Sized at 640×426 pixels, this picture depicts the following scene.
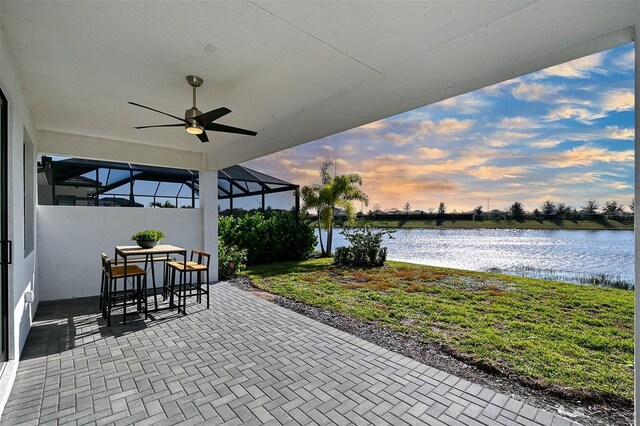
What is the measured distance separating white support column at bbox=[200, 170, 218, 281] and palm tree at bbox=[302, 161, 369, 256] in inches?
195

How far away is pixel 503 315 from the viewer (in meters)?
4.47

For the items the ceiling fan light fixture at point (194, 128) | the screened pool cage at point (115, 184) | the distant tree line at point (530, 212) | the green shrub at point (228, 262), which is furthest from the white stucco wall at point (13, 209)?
the distant tree line at point (530, 212)

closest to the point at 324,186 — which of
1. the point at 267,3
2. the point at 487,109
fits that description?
the point at 487,109

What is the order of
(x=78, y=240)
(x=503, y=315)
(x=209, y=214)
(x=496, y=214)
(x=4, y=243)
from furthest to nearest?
(x=496, y=214), (x=209, y=214), (x=78, y=240), (x=503, y=315), (x=4, y=243)

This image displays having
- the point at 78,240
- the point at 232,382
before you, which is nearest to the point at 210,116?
the point at 232,382

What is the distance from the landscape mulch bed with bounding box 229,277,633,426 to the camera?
212 centimetres

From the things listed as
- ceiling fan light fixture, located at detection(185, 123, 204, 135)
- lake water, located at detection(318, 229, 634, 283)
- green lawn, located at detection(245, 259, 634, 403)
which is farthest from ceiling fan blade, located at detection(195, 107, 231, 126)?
lake water, located at detection(318, 229, 634, 283)

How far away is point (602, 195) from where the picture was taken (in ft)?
29.0

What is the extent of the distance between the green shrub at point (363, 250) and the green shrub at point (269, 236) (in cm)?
141

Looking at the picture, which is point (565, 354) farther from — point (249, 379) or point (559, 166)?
point (559, 166)

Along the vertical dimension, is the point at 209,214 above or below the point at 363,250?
above

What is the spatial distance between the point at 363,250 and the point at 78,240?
7112 mm

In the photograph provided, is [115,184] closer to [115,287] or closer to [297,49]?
[115,287]

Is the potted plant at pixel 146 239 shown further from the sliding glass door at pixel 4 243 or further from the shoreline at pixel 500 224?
the shoreline at pixel 500 224
